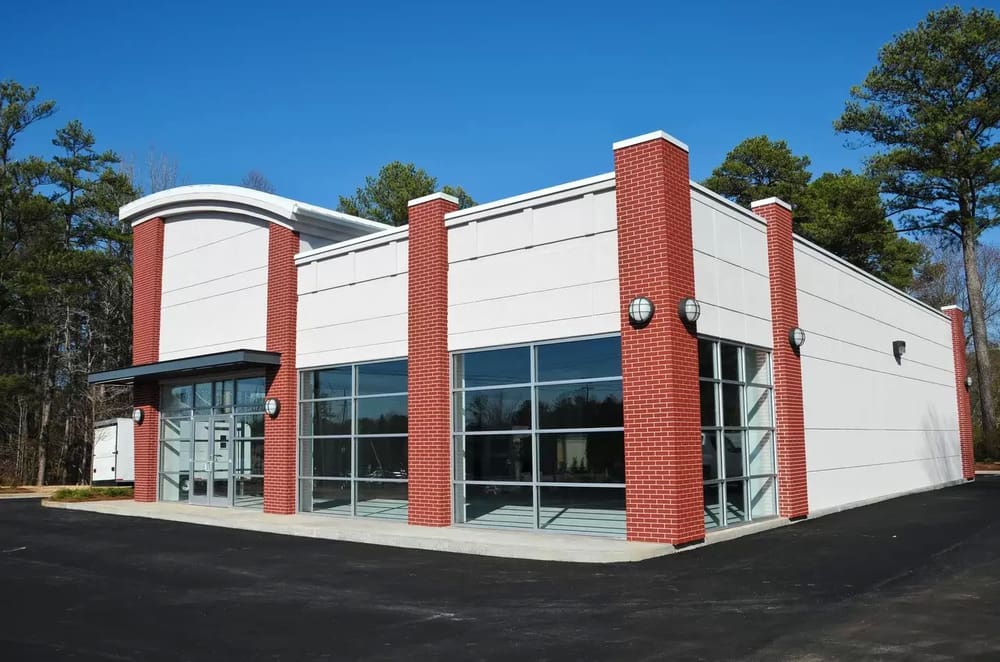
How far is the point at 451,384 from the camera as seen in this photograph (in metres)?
16.8

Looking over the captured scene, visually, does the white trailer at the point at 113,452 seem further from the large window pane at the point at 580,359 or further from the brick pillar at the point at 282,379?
the large window pane at the point at 580,359

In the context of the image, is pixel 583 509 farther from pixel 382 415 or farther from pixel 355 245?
pixel 355 245

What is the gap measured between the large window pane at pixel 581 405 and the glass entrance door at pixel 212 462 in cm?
1032

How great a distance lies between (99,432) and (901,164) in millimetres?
36549

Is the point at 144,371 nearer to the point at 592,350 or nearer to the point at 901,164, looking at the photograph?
the point at 592,350

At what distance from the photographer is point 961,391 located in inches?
1165

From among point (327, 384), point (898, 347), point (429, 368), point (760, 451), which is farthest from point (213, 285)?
point (898, 347)

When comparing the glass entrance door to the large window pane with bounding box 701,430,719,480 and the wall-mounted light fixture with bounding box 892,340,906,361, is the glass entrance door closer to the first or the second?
the large window pane with bounding box 701,430,719,480

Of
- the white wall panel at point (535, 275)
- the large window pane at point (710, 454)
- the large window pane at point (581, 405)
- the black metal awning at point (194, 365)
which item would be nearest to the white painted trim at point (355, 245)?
the white wall panel at point (535, 275)

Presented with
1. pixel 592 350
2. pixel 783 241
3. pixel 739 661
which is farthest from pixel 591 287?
pixel 739 661

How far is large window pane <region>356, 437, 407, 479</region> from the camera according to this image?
17641 mm

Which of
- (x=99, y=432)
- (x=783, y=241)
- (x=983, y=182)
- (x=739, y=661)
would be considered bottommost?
(x=739, y=661)

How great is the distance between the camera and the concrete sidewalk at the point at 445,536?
12.7 metres

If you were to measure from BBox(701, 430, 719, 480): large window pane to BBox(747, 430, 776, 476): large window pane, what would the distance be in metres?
1.50
